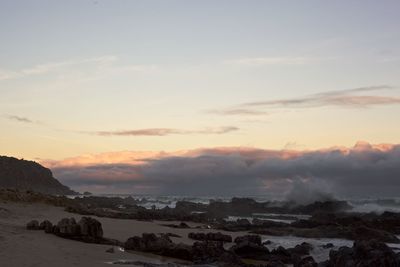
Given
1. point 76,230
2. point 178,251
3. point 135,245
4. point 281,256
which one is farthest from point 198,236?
point 76,230

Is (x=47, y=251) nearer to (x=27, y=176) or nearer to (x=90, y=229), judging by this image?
(x=90, y=229)

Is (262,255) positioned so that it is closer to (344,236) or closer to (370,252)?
(370,252)

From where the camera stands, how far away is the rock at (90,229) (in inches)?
899

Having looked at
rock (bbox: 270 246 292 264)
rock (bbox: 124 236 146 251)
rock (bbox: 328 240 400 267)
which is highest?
rock (bbox: 328 240 400 267)

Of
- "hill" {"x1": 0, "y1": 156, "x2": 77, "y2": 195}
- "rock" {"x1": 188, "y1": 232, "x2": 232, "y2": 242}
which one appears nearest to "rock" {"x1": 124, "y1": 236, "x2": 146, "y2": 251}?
"rock" {"x1": 188, "y1": 232, "x2": 232, "y2": 242}

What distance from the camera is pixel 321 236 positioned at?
3472 centimetres

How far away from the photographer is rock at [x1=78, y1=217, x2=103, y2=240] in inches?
899

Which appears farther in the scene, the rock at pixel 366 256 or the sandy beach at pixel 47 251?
the rock at pixel 366 256

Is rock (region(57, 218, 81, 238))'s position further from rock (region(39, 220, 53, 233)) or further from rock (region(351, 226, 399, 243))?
rock (region(351, 226, 399, 243))

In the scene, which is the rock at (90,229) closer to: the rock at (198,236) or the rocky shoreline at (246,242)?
the rocky shoreline at (246,242)

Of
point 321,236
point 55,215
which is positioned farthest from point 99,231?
point 321,236

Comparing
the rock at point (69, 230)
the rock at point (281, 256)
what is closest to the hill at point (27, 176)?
the rock at point (69, 230)

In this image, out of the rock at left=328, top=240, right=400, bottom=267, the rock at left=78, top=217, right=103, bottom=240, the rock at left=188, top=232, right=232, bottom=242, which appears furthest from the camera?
the rock at left=188, top=232, right=232, bottom=242

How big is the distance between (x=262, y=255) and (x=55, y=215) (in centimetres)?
1553
